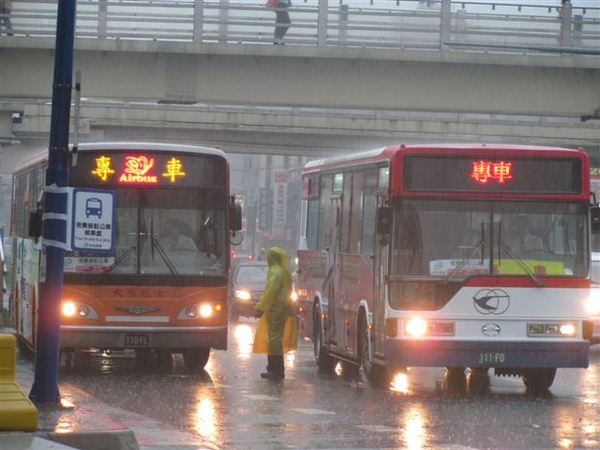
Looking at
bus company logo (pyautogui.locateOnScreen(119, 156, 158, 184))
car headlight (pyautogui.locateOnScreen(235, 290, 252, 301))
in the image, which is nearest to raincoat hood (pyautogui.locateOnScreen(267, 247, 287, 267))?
bus company logo (pyautogui.locateOnScreen(119, 156, 158, 184))

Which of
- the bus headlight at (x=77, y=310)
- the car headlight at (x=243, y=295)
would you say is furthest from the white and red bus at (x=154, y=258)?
the car headlight at (x=243, y=295)

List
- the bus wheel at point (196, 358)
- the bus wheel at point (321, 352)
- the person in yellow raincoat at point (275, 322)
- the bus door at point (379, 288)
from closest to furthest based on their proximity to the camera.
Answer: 1. the bus door at point (379, 288)
2. the person in yellow raincoat at point (275, 322)
3. the bus wheel at point (196, 358)
4. the bus wheel at point (321, 352)

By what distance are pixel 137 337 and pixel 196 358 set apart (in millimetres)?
1414

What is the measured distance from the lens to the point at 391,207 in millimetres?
17906

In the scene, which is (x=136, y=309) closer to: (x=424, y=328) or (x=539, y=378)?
(x=424, y=328)

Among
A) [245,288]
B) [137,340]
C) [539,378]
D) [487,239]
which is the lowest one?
[539,378]

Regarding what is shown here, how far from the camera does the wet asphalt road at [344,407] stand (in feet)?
43.8

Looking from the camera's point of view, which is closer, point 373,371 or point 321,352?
point 373,371

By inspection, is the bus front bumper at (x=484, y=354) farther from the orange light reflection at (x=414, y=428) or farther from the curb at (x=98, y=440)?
the curb at (x=98, y=440)

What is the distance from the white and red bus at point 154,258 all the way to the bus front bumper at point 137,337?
13 millimetres

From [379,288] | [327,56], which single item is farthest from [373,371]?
[327,56]

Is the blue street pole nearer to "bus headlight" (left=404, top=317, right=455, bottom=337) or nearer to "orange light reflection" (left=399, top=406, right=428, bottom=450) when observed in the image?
"orange light reflection" (left=399, top=406, right=428, bottom=450)

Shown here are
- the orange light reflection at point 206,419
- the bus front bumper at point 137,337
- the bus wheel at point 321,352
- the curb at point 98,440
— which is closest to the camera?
the curb at point 98,440

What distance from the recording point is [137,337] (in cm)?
2022
